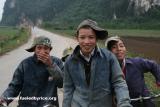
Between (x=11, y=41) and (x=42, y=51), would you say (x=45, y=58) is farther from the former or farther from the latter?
(x=11, y=41)

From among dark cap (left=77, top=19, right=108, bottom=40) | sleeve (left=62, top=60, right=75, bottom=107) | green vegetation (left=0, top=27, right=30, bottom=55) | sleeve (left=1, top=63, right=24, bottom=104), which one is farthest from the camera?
green vegetation (left=0, top=27, right=30, bottom=55)

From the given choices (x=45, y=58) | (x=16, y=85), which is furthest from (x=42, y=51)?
(x=16, y=85)

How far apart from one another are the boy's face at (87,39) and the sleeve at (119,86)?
0.69 feet

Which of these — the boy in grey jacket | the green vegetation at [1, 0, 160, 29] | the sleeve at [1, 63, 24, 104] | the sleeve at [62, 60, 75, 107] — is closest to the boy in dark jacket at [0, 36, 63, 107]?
the sleeve at [1, 63, 24, 104]

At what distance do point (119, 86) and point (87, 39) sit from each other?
421 millimetres

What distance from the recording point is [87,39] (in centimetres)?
→ 350

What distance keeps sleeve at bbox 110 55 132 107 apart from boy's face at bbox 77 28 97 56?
21 centimetres

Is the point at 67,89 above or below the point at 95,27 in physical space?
below

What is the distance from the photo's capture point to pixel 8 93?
458 cm

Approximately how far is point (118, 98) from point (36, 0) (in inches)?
6946

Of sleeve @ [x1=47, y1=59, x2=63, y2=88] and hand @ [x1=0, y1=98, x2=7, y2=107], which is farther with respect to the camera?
sleeve @ [x1=47, y1=59, x2=63, y2=88]

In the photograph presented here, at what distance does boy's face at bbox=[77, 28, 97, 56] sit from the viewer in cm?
350

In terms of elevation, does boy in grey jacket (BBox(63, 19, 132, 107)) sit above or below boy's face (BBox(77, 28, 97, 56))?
below

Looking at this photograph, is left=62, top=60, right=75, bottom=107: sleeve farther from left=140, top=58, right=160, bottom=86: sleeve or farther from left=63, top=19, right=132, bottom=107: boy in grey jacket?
left=140, top=58, right=160, bottom=86: sleeve
